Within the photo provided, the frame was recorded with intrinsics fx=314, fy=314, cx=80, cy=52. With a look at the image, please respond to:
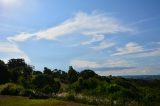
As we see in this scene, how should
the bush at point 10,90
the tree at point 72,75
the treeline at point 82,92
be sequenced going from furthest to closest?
the tree at point 72,75
the bush at point 10,90
the treeline at point 82,92

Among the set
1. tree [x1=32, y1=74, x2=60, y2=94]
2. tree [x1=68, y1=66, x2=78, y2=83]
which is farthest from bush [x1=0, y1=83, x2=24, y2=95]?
tree [x1=68, y1=66, x2=78, y2=83]

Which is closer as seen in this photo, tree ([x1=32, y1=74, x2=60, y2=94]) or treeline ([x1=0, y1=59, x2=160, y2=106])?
treeline ([x1=0, y1=59, x2=160, y2=106])

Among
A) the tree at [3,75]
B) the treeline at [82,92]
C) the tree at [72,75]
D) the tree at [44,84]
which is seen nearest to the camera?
the treeline at [82,92]

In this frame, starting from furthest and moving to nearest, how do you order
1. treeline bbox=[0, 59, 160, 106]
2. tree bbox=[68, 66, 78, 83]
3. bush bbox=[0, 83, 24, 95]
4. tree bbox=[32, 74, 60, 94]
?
1. tree bbox=[68, 66, 78, 83]
2. tree bbox=[32, 74, 60, 94]
3. bush bbox=[0, 83, 24, 95]
4. treeline bbox=[0, 59, 160, 106]

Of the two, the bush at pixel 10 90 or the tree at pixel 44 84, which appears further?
the tree at pixel 44 84

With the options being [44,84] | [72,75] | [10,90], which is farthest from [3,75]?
[72,75]

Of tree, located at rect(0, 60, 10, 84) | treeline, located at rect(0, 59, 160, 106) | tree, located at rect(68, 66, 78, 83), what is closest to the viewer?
treeline, located at rect(0, 59, 160, 106)

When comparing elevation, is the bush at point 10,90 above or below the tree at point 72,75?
below

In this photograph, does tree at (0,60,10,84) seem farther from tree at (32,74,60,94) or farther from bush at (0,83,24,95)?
bush at (0,83,24,95)

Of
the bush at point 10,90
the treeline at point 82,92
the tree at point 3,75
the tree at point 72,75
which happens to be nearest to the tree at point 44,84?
the treeline at point 82,92

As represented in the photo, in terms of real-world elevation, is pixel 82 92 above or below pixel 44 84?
below

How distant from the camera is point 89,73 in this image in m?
90.4

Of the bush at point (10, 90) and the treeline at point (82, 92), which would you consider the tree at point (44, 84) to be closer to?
the treeline at point (82, 92)

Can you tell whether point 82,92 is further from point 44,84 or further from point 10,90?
point 10,90
